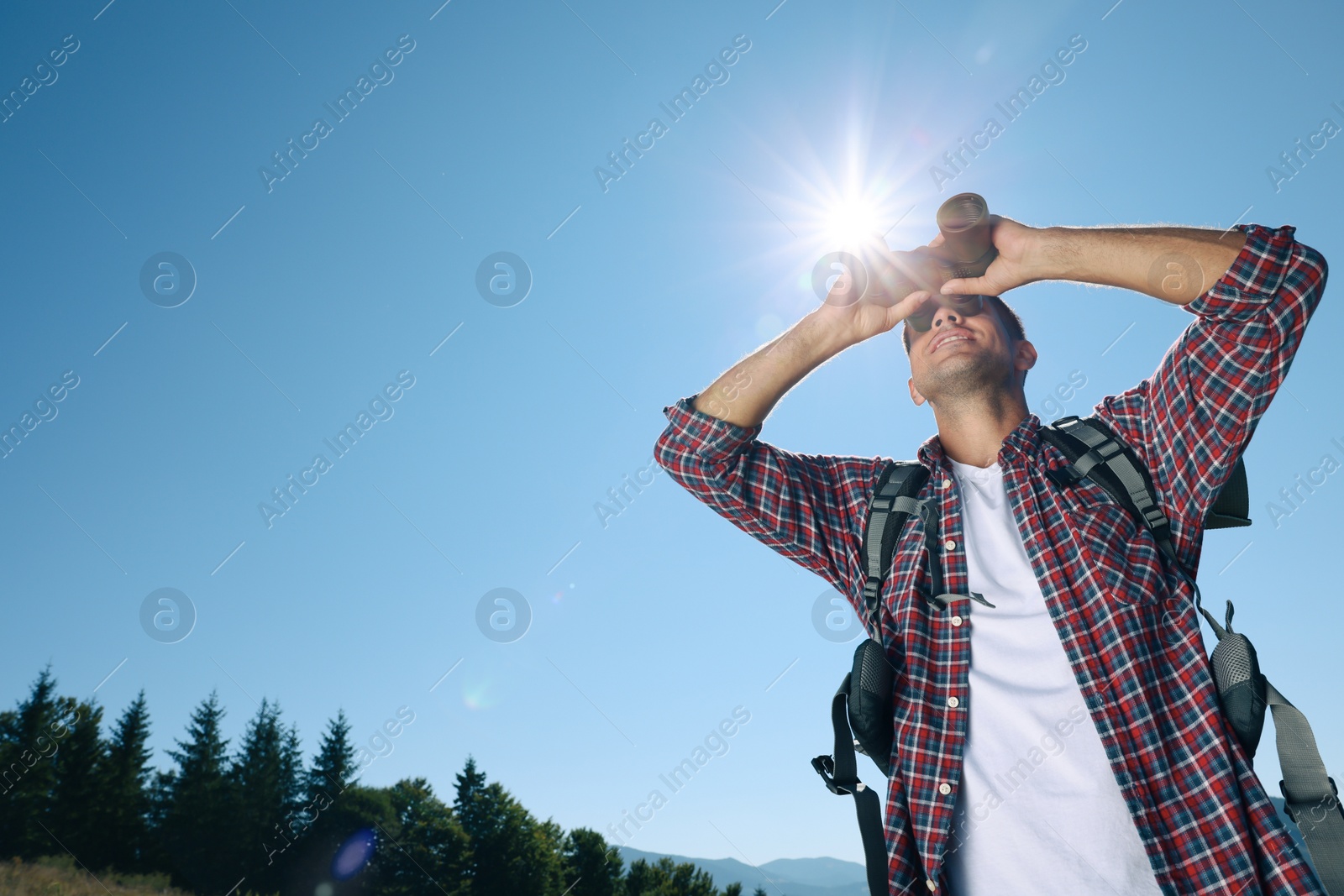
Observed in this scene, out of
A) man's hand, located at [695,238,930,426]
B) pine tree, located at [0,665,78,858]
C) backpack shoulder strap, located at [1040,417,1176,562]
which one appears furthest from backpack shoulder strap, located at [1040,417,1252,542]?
pine tree, located at [0,665,78,858]

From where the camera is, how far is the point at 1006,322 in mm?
4348

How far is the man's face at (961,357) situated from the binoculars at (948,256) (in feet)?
1.57

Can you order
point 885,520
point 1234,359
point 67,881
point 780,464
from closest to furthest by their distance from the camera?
point 1234,359, point 885,520, point 780,464, point 67,881

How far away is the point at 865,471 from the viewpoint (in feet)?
13.1

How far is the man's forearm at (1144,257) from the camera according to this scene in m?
2.92

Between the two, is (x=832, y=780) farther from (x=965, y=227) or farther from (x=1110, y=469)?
(x=965, y=227)

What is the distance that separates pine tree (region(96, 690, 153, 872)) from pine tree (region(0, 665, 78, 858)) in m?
3.23

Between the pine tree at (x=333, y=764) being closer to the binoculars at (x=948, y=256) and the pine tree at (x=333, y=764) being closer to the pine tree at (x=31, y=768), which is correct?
the pine tree at (x=31, y=768)

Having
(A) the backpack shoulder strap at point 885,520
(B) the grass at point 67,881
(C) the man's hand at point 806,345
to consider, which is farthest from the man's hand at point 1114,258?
(B) the grass at point 67,881

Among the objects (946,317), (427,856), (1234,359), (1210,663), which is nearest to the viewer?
(1210,663)

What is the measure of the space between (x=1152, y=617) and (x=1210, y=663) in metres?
0.22

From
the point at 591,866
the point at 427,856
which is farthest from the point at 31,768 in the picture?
the point at 591,866

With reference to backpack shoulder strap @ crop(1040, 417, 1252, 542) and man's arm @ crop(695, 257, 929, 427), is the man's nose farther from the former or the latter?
backpack shoulder strap @ crop(1040, 417, 1252, 542)

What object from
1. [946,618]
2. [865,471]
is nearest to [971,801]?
[946,618]
